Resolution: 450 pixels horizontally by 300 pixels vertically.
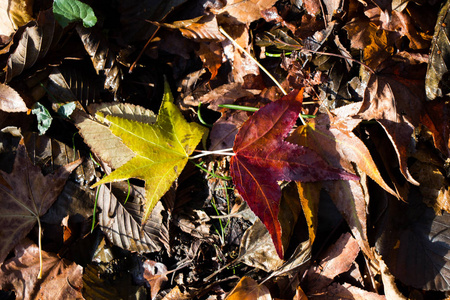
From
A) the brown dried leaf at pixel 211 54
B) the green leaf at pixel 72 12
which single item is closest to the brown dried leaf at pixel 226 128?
the brown dried leaf at pixel 211 54

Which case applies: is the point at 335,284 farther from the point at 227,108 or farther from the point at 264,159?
the point at 227,108

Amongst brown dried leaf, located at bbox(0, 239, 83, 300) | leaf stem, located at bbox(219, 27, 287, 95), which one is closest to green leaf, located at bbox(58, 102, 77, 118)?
brown dried leaf, located at bbox(0, 239, 83, 300)

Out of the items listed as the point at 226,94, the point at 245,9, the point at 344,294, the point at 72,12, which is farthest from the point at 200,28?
the point at 344,294

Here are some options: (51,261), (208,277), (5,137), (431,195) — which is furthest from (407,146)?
(5,137)

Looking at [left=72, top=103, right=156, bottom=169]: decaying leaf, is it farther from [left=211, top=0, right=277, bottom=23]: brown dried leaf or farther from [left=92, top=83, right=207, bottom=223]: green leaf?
[left=211, top=0, right=277, bottom=23]: brown dried leaf

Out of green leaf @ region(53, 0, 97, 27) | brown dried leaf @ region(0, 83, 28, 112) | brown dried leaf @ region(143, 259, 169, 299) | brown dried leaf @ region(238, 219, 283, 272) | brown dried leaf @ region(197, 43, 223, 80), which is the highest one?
green leaf @ region(53, 0, 97, 27)

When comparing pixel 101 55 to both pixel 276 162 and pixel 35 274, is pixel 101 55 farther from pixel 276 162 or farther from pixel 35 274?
pixel 35 274

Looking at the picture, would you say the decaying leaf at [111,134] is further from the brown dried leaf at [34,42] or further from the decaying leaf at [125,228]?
the brown dried leaf at [34,42]
